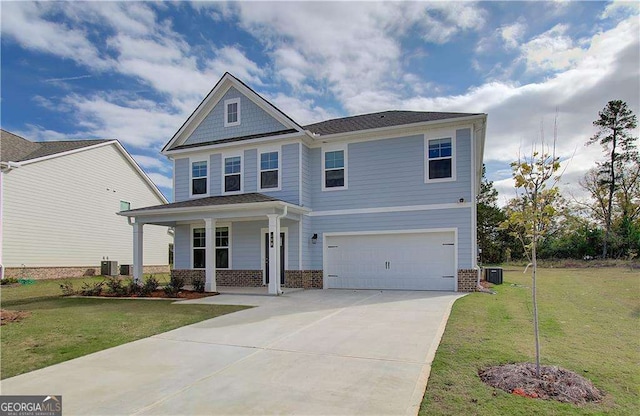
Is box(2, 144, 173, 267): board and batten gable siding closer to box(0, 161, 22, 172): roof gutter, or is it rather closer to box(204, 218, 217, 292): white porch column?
box(0, 161, 22, 172): roof gutter

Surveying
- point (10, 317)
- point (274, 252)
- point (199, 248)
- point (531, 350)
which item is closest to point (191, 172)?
point (199, 248)

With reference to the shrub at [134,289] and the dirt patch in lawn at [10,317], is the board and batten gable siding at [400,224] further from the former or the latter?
the dirt patch in lawn at [10,317]

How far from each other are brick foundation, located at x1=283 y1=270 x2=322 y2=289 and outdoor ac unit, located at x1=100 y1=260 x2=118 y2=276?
488 inches

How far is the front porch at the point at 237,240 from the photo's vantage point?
13070 mm

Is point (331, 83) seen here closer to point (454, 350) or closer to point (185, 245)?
point (185, 245)

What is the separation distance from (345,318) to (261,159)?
353 inches

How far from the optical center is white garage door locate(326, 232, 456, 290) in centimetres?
1354

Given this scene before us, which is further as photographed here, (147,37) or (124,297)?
(124,297)

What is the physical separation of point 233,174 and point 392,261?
7425 mm

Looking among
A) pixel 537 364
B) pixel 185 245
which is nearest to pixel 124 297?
pixel 185 245

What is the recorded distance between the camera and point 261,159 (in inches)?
619

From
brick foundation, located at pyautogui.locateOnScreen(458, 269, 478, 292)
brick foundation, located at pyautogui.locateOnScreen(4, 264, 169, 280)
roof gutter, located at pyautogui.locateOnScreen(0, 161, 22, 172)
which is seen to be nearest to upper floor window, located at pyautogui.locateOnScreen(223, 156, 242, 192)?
brick foundation, located at pyautogui.locateOnScreen(458, 269, 478, 292)

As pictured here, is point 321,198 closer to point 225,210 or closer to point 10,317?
point 225,210

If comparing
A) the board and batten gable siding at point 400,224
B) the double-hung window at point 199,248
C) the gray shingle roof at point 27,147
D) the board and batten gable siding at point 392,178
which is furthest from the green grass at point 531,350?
the gray shingle roof at point 27,147
